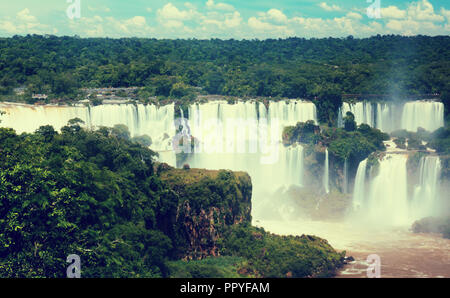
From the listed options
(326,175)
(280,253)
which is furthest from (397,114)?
(280,253)

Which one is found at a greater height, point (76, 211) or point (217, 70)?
point (217, 70)

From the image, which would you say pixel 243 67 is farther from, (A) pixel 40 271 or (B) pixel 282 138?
(A) pixel 40 271

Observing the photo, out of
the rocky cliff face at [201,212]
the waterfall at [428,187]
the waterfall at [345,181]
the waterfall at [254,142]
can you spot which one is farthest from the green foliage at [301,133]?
the rocky cliff face at [201,212]

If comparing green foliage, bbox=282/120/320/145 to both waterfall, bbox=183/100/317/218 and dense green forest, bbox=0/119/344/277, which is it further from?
dense green forest, bbox=0/119/344/277

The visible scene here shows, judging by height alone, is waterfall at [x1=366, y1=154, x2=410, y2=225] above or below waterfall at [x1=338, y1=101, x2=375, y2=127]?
below

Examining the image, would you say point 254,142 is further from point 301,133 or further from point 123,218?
point 123,218

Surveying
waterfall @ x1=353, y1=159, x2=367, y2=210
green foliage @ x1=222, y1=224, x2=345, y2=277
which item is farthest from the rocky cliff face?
waterfall @ x1=353, y1=159, x2=367, y2=210
